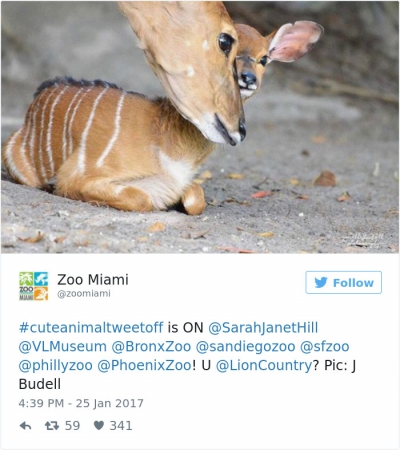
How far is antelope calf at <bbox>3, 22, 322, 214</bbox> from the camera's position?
12.1 feet

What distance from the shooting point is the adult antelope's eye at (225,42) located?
11.3 feet

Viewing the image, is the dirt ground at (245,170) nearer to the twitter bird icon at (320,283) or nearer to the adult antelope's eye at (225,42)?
the twitter bird icon at (320,283)

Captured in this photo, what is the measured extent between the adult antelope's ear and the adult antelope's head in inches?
30.8

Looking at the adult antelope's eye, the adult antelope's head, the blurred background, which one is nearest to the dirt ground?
the blurred background

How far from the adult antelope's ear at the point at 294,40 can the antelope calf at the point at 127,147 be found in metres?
0.15

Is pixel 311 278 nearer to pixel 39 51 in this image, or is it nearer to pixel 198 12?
pixel 198 12

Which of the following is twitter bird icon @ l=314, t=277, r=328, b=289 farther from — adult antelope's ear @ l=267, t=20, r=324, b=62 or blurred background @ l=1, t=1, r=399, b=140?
blurred background @ l=1, t=1, r=399, b=140

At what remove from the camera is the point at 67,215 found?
336 cm

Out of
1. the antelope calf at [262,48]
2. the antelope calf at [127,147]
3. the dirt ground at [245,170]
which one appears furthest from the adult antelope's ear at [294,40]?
the dirt ground at [245,170]

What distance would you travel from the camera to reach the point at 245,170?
5246mm

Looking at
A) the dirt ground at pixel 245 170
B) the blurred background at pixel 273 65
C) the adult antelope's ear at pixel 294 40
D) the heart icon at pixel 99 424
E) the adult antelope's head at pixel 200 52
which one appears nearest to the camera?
the heart icon at pixel 99 424

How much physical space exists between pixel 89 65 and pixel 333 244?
515 centimetres

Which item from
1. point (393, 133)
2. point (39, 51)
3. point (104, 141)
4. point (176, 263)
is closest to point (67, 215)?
point (104, 141)

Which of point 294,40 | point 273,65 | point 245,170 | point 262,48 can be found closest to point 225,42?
point 262,48
